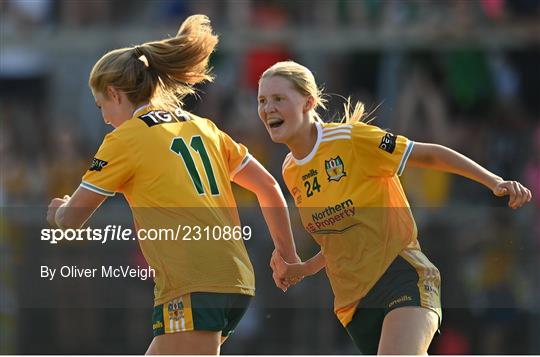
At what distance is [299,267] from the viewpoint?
644cm

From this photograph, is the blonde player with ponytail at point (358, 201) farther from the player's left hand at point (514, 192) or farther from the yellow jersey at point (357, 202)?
the player's left hand at point (514, 192)

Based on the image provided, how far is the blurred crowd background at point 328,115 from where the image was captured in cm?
1080

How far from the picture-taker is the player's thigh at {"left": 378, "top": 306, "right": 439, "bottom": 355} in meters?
5.90

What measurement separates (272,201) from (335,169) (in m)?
0.35

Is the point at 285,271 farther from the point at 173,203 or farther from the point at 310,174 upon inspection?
the point at 173,203

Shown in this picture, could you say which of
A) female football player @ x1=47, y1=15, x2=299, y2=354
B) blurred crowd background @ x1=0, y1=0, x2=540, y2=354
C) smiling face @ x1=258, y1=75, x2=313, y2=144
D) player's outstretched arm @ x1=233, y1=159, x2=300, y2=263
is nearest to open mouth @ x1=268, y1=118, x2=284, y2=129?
smiling face @ x1=258, y1=75, x2=313, y2=144

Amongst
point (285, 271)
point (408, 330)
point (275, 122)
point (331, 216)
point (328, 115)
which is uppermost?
point (328, 115)

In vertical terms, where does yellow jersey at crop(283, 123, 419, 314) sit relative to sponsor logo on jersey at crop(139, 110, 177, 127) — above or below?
below

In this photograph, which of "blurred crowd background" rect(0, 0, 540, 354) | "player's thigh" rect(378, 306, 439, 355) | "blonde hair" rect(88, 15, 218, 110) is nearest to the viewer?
"player's thigh" rect(378, 306, 439, 355)

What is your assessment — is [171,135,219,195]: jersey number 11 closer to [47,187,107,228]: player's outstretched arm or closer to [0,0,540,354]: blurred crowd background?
[47,187,107,228]: player's outstretched arm

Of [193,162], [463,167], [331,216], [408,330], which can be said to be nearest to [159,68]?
[193,162]

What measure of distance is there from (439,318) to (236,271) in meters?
1.05

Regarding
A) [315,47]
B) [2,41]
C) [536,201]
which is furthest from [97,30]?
[536,201]

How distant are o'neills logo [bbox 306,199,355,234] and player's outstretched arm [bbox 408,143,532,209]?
37 cm
